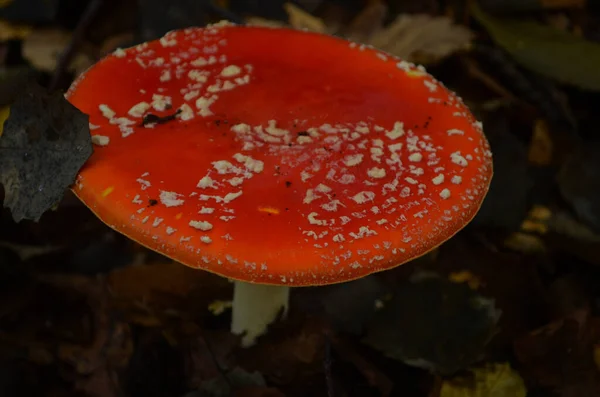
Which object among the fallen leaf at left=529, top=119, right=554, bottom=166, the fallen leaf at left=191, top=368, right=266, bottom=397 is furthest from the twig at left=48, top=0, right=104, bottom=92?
the fallen leaf at left=529, top=119, right=554, bottom=166

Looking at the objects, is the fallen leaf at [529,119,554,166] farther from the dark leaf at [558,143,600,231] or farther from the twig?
the twig

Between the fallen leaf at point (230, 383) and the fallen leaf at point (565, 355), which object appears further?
the fallen leaf at point (565, 355)

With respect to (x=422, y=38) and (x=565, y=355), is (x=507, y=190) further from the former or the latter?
(x=422, y=38)

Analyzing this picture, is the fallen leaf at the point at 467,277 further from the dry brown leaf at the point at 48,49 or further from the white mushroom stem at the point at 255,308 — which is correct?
the dry brown leaf at the point at 48,49

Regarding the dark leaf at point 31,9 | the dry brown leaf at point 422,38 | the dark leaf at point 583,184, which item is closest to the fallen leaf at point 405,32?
the dry brown leaf at point 422,38

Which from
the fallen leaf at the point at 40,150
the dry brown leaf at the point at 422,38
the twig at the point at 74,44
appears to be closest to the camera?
the fallen leaf at the point at 40,150

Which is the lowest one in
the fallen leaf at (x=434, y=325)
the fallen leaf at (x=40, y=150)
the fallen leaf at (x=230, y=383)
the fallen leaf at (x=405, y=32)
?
the fallen leaf at (x=230, y=383)
